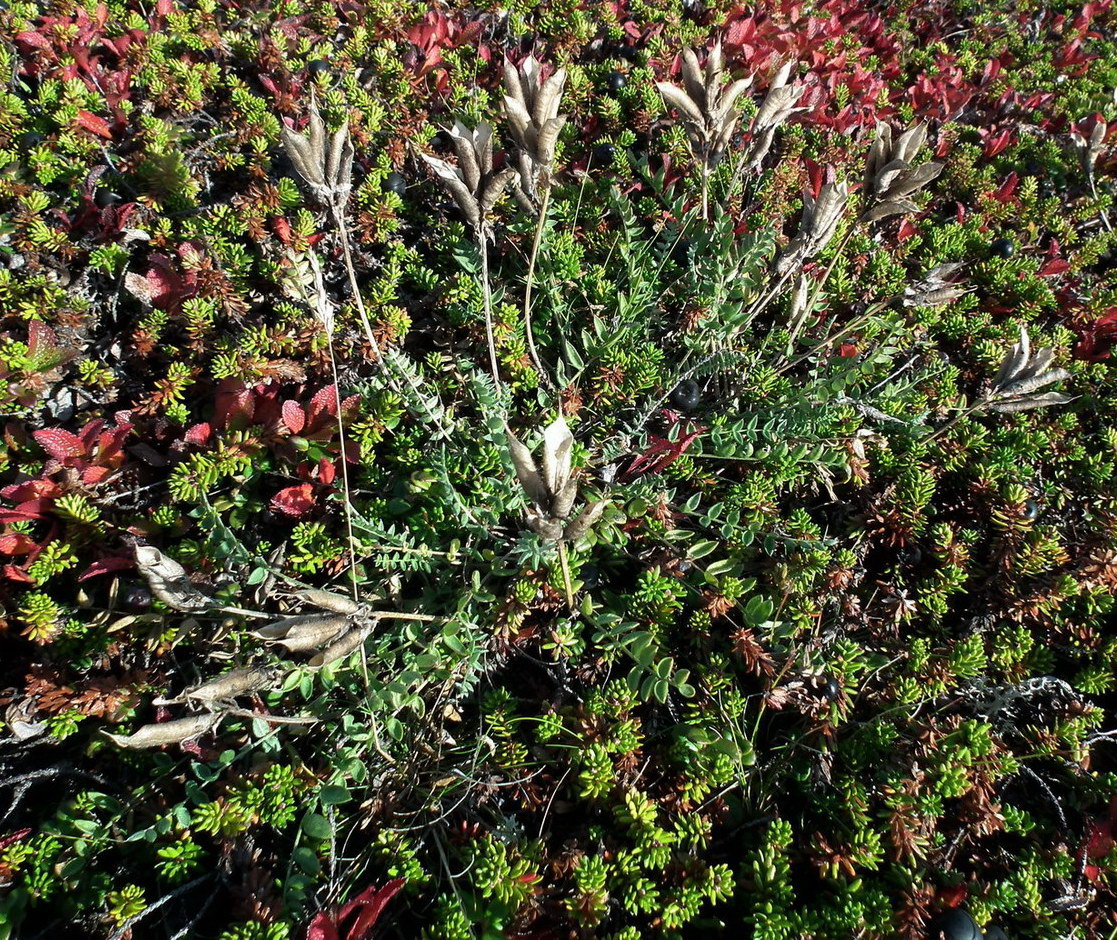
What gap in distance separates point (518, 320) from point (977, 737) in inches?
83.8

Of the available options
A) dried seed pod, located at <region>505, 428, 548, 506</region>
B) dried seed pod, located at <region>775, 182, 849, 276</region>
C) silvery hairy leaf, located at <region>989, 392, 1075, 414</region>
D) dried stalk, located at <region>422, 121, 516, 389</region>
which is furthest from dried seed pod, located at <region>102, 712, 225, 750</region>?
silvery hairy leaf, located at <region>989, 392, 1075, 414</region>

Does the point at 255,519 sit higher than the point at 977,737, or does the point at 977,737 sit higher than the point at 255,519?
the point at 255,519

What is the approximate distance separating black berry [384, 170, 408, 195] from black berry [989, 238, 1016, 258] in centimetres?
289

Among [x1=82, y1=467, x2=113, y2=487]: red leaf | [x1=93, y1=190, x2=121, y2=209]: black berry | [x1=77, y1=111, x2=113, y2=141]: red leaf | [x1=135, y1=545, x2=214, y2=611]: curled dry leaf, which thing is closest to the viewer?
[x1=135, y1=545, x2=214, y2=611]: curled dry leaf

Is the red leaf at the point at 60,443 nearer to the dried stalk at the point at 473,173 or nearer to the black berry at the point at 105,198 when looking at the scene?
the black berry at the point at 105,198

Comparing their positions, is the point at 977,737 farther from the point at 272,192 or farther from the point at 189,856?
the point at 272,192

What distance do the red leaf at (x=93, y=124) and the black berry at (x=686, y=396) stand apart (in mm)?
2860

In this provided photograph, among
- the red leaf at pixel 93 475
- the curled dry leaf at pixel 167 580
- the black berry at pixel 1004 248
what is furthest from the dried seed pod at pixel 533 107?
the black berry at pixel 1004 248

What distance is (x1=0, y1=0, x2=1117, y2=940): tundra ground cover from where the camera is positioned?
6.13 ft

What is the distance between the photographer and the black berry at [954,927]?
5.71 feet

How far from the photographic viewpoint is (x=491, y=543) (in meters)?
2.49

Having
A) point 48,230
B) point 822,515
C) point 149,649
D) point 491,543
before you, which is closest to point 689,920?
point 491,543

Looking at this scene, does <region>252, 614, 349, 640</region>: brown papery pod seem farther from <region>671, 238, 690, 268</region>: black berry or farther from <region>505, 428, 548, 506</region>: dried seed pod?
<region>671, 238, 690, 268</region>: black berry

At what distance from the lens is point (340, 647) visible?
150 cm
